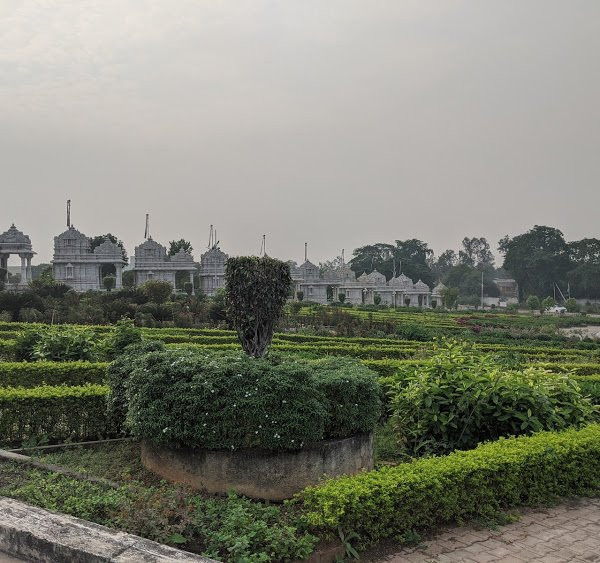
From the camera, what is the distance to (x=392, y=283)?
66.6 metres

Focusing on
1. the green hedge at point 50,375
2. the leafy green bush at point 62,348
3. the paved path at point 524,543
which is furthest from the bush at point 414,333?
the paved path at point 524,543

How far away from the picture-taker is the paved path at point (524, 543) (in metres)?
4.39

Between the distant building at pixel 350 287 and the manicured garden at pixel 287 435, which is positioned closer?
the manicured garden at pixel 287 435

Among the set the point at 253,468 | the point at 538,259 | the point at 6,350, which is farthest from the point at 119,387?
the point at 538,259

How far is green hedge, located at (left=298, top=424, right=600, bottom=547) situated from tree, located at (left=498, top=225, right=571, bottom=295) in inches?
3088

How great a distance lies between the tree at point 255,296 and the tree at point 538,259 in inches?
3085

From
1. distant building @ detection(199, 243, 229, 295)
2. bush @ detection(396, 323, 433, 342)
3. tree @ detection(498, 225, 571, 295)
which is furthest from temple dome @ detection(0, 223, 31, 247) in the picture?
tree @ detection(498, 225, 571, 295)

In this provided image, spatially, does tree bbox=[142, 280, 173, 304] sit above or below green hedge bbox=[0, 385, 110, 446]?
above

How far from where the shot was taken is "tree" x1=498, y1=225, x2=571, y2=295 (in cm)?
7944

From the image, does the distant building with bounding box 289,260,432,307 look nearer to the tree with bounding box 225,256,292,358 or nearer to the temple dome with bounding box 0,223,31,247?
the temple dome with bounding box 0,223,31,247

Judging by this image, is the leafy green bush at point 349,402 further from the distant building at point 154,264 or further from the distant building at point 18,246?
the distant building at point 18,246

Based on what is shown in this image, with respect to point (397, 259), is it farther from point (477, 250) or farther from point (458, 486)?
point (458, 486)

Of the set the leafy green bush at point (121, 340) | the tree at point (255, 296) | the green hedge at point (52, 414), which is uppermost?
the tree at point (255, 296)

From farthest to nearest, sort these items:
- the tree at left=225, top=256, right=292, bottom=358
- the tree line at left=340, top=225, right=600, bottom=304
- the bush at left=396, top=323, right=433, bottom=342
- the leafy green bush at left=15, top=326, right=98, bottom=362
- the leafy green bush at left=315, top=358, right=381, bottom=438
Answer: the tree line at left=340, top=225, right=600, bottom=304, the bush at left=396, top=323, right=433, bottom=342, the leafy green bush at left=15, top=326, right=98, bottom=362, the tree at left=225, top=256, right=292, bottom=358, the leafy green bush at left=315, top=358, right=381, bottom=438
